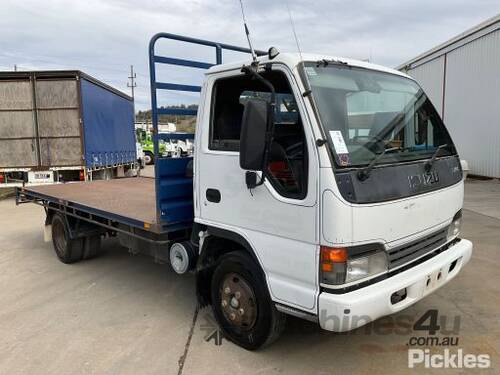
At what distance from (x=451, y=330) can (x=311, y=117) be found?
2.36 metres

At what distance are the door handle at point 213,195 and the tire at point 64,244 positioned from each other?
323 cm

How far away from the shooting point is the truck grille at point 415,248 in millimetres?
2940

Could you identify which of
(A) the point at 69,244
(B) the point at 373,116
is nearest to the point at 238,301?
(B) the point at 373,116

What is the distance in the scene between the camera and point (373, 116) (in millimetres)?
3152

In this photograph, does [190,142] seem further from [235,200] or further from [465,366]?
[465,366]

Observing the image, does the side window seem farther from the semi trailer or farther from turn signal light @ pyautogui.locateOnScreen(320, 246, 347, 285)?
turn signal light @ pyautogui.locateOnScreen(320, 246, 347, 285)

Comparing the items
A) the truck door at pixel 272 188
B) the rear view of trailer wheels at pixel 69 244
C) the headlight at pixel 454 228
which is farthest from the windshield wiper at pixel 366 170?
the rear view of trailer wheels at pixel 69 244

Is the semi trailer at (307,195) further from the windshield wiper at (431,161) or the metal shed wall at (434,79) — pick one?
the metal shed wall at (434,79)

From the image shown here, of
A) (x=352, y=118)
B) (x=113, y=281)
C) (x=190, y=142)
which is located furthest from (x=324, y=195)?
(x=113, y=281)

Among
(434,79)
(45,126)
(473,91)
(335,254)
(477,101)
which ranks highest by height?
(434,79)

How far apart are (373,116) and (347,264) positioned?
1.13 meters

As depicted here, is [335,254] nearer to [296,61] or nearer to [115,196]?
[296,61]

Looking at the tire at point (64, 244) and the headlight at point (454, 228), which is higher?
the headlight at point (454, 228)

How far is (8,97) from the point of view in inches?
476
